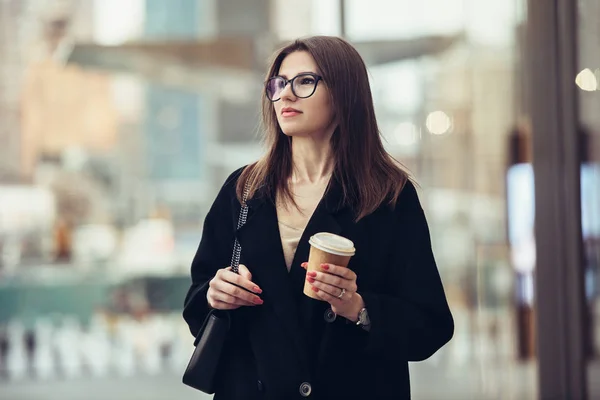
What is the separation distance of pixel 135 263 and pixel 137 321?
0.40m

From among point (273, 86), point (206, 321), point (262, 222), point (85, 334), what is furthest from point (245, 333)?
point (85, 334)

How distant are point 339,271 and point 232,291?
218mm

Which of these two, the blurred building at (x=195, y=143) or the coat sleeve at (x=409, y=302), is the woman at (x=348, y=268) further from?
the blurred building at (x=195, y=143)

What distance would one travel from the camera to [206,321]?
181 cm

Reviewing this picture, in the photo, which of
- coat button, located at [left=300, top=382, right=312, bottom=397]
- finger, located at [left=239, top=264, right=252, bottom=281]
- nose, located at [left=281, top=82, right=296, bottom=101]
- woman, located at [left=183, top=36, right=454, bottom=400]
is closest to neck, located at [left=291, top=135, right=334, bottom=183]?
woman, located at [left=183, top=36, right=454, bottom=400]

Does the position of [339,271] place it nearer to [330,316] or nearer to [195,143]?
[330,316]

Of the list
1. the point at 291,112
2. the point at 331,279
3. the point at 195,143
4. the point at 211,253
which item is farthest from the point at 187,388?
the point at 331,279

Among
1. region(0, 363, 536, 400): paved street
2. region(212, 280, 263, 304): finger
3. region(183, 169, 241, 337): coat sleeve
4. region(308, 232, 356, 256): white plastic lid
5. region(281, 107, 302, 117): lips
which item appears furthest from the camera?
region(0, 363, 536, 400): paved street

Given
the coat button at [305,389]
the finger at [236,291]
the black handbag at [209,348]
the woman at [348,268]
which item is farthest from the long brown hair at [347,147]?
the coat button at [305,389]

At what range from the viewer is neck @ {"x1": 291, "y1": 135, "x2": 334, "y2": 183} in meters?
1.86

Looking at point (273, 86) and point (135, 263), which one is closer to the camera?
point (273, 86)

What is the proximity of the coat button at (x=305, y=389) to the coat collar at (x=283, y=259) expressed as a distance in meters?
0.05

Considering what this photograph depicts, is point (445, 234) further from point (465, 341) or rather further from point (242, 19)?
point (242, 19)

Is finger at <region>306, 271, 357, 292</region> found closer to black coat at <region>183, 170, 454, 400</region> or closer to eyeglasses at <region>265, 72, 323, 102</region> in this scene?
black coat at <region>183, 170, 454, 400</region>
